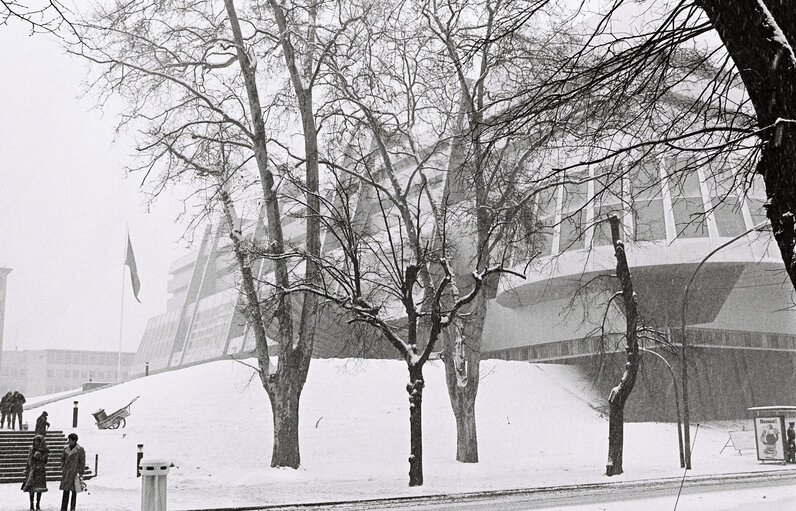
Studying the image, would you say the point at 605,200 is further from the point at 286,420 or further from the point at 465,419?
the point at 286,420

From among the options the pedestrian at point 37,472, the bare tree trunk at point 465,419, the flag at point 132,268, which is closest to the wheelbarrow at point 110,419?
the flag at point 132,268

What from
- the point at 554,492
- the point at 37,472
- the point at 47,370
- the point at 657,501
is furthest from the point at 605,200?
the point at 47,370

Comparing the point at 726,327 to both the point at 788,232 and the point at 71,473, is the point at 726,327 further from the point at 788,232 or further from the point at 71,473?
the point at 788,232

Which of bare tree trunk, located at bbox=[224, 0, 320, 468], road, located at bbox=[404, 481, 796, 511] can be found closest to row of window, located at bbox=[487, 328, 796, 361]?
bare tree trunk, located at bbox=[224, 0, 320, 468]

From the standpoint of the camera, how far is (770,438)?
92.6 ft

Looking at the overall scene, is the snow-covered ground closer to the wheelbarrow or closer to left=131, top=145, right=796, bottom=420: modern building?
the wheelbarrow

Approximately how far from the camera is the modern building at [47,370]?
13525cm

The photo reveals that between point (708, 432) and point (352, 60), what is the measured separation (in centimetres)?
2692

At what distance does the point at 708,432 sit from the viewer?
3888 cm

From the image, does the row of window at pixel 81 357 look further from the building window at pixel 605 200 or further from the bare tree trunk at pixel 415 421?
the bare tree trunk at pixel 415 421

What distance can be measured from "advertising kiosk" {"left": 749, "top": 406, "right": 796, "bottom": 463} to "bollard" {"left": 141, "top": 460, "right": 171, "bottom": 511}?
938 inches

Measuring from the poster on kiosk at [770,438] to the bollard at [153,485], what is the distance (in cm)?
2416

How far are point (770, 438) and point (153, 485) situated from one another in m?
24.8

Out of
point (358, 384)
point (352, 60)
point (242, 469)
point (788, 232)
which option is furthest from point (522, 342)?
point (788, 232)
